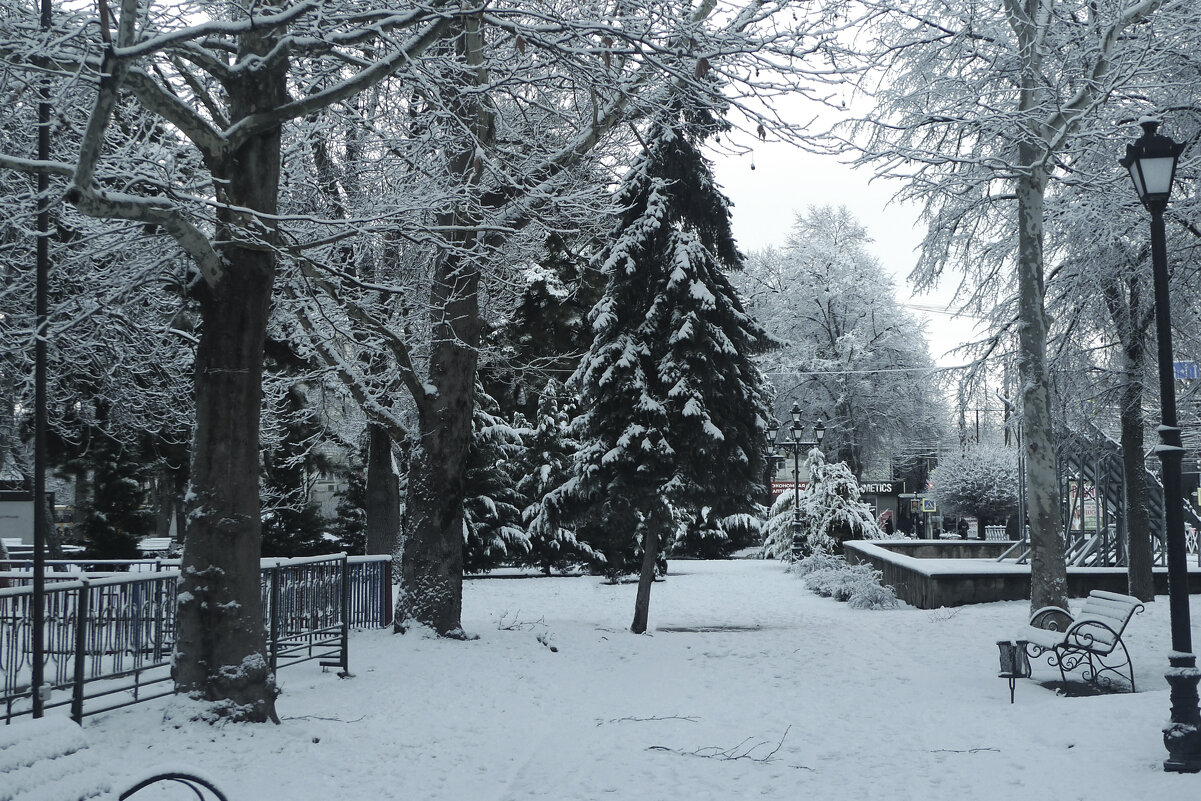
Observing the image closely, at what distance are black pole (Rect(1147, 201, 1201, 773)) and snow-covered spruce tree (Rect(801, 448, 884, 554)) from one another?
2390cm

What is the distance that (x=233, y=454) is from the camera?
8555mm

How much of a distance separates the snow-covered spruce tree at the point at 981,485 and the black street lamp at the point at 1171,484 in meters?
46.4

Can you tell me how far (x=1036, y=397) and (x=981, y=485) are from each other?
41256mm

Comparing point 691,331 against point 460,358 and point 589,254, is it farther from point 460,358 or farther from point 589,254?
point 589,254

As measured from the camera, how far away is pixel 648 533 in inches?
694

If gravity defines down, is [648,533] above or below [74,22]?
below

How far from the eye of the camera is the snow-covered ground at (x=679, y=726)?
24.0 ft

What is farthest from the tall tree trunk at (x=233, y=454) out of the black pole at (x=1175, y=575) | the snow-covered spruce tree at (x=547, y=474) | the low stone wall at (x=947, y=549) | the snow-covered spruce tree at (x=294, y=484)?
the low stone wall at (x=947, y=549)

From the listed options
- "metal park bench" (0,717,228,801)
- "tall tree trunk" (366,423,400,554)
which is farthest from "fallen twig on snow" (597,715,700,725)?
"tall tree trunk" (366,423,400,554)

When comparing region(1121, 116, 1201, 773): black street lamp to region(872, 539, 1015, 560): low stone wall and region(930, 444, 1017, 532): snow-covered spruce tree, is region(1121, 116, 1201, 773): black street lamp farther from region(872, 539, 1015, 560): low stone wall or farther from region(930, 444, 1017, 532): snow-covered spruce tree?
region(930, 444, 1017, 532): snow-covered spruce tree

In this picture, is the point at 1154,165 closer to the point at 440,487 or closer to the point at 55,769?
the point at 55,769

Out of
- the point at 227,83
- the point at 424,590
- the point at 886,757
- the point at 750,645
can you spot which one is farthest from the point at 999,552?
the point at 227,83

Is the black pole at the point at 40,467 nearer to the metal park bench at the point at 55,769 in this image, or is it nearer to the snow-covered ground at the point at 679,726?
the snow-covered ground at the point at 679,726

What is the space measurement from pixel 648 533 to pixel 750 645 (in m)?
2.76
